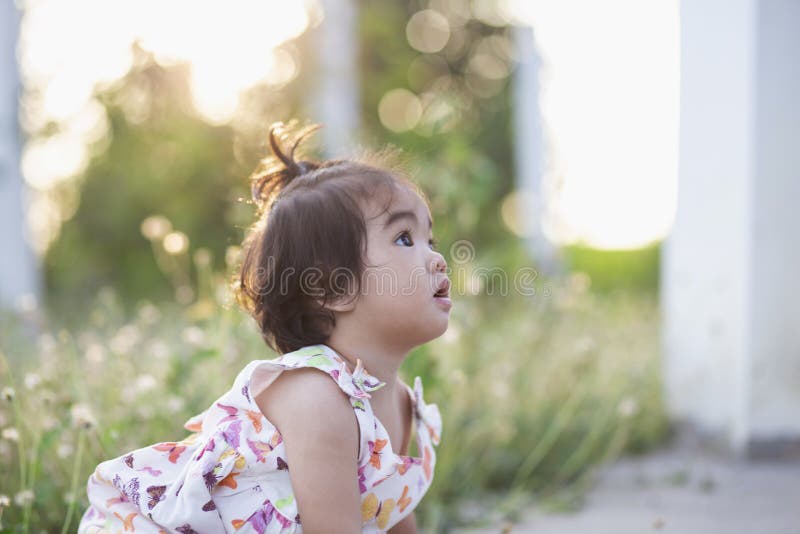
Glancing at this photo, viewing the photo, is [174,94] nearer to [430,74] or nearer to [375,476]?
[430,74]

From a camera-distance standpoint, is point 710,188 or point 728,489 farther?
point 710,188

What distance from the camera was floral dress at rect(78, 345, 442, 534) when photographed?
1.50 meters

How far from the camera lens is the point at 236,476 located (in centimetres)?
155

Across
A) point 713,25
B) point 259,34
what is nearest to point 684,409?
point 713,25

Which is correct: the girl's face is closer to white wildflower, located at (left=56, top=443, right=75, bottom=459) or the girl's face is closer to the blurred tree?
white wildflower, located at (left=56, top=443, right=75, bottom=459)

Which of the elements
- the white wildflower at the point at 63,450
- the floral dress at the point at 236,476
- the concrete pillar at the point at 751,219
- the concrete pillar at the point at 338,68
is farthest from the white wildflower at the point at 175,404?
the concrete pillar at the point at 338,68

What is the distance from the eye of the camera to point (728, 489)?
2709 mm

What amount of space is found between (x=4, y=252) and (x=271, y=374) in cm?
396

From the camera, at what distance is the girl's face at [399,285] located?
1567mm

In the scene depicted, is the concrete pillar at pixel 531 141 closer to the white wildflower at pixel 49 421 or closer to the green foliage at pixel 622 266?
the green foliage at pixel 622 266

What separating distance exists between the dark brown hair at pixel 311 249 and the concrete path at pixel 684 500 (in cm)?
81

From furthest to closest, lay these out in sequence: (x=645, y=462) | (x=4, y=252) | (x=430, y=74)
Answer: (x=430, y=74), (x=4, y=252), (x=645, y=462)

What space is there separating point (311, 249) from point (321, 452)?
0.38m

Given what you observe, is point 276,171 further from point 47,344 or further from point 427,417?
point 47,344
